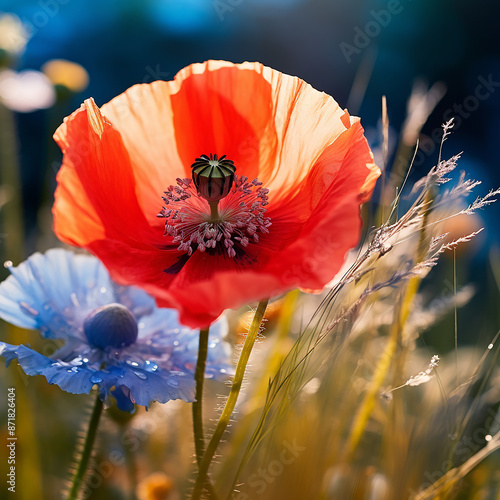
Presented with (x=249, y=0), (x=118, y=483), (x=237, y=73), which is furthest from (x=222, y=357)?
(x=249, y=0)

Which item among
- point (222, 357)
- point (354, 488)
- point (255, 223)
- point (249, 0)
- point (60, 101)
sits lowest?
point (354, 488)

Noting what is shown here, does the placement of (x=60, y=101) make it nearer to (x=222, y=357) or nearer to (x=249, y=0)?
(x=222, y=357)

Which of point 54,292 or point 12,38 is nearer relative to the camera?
Answer: point 54,292

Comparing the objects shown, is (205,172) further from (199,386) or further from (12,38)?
(12,38)

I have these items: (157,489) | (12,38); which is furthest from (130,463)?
(12,38)

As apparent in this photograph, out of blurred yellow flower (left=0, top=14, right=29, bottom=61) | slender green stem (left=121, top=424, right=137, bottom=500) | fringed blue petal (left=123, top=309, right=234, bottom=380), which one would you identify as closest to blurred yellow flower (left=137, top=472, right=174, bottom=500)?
slender green stem (left=121, top=424, right=137, bottom=500)

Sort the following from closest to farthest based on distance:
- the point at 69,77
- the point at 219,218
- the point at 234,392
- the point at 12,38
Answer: the point at 234,392 < the point at 219,218 < the point at 12,38 < the point at 69,77
